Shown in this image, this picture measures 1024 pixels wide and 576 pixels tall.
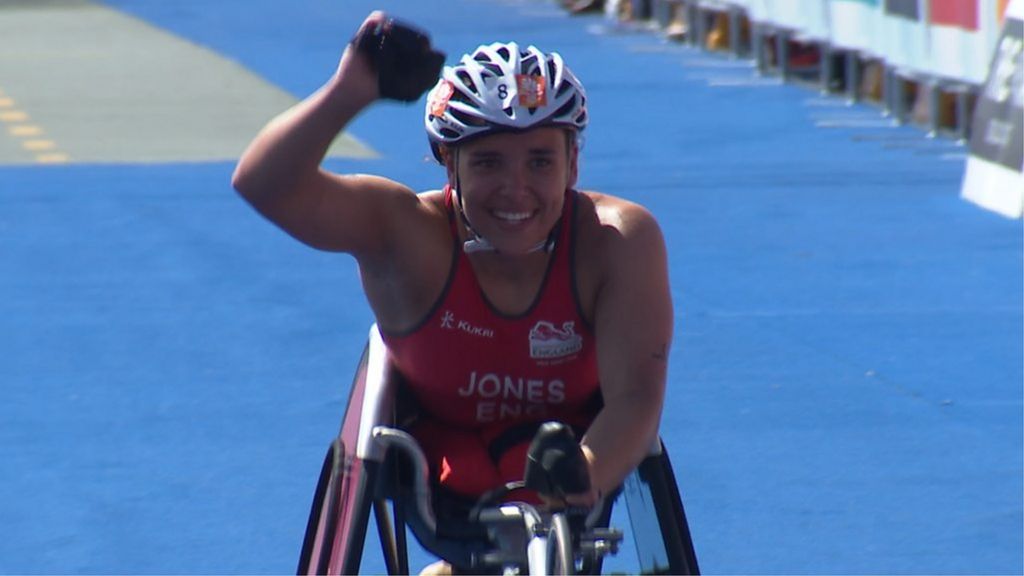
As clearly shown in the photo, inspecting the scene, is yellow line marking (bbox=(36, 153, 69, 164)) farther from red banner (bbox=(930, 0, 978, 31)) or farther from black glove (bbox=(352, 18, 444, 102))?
black glove (bbox=(352, 18, 444, 102))

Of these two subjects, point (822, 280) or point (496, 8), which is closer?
point (822, 280)

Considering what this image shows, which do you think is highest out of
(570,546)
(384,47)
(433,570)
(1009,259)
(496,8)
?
(384,47)

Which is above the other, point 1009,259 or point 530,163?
point 530,163

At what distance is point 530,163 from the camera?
10.8 feet

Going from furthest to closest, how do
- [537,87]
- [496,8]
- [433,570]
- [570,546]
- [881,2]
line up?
[496,8] → [881,2] → [433,570] → [537,87] → [570,546]

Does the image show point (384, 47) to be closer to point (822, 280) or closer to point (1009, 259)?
point (822, 280)

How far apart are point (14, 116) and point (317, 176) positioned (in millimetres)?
11251

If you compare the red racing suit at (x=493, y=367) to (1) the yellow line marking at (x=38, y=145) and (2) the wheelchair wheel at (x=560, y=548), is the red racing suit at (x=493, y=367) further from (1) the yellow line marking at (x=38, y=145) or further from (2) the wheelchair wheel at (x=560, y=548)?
(1) the yellow line marking at (x=38, y=145)

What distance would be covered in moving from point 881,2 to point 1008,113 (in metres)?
3.00

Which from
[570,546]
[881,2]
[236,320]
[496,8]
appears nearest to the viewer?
[570,546]

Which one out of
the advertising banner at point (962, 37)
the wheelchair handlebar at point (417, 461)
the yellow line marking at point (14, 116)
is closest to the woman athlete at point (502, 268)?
the wheelchair handlebar at point (417, 461)

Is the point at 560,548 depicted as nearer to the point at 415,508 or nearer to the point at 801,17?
the point at 415,508

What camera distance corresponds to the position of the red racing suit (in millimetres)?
3355

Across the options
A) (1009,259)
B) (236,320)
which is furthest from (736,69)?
(236,320)
